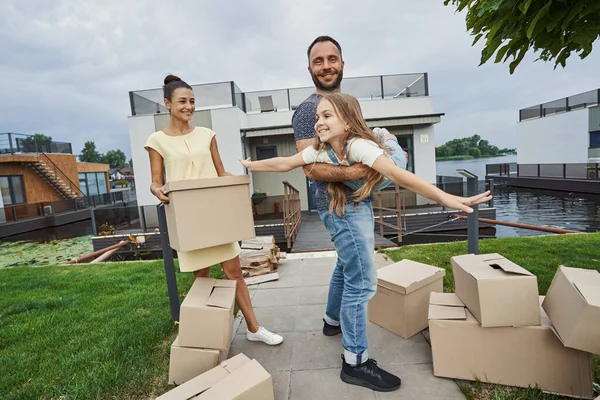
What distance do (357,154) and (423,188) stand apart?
33 centimetres

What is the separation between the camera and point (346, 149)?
155 cm

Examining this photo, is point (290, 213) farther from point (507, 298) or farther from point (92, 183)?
point (92, 183)

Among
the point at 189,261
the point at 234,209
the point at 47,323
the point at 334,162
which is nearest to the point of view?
the point at 334,162

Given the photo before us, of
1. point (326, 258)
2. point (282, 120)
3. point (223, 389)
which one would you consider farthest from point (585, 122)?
point (223, 389)

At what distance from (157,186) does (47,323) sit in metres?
1.85

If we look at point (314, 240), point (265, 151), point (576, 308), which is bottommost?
point (314, 240)

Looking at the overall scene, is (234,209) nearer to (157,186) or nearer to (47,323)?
(157,186)

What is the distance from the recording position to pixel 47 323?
2652mm

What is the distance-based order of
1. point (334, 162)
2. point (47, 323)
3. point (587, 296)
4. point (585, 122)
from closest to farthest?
1. point (587, 296)
2. point (334, 162)
3. point (47, 323)
4. point (585, 122)

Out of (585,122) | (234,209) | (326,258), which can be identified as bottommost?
(326,258)

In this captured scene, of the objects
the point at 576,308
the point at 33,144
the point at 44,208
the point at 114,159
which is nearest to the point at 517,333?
the point at 576,308

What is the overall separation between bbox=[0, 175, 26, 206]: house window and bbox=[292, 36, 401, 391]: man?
856 inches

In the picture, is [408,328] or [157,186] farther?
[408,328]

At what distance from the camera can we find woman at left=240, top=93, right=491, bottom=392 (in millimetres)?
1539
